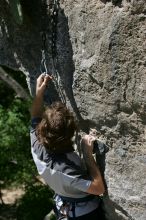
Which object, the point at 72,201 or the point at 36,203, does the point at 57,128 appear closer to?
the point at 72,201

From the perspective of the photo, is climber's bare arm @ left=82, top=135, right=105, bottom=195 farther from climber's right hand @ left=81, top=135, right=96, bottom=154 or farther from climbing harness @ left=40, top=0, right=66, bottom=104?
climbing harness @ left=40, top=0, right=66, bottom=104

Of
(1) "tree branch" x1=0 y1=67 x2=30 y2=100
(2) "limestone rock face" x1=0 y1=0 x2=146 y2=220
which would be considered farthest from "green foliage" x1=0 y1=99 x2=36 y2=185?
(2) "limestone rock face" x1=0 y1=0 x2=146 y2=220

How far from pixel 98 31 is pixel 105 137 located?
26.2 inches

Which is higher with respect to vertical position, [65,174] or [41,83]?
[41,83]

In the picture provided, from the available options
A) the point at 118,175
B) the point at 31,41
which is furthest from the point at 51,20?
the point at 118,175

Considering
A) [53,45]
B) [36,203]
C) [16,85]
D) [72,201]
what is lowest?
[36,203]

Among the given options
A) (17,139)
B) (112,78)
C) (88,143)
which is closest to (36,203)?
(17,139)

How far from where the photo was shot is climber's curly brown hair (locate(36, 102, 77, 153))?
3.18 metres

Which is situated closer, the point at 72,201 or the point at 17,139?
the point at 72,201

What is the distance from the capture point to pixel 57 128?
3168mm

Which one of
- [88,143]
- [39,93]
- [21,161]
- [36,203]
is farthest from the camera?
[36,203]

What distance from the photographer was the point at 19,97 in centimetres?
661

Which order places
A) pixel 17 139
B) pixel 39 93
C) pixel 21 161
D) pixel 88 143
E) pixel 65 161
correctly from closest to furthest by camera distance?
pixel 65 161
pixel 88 143
pixel 39 93
pixel 17 139
pixel 21 161

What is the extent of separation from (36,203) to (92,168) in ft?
11.3
